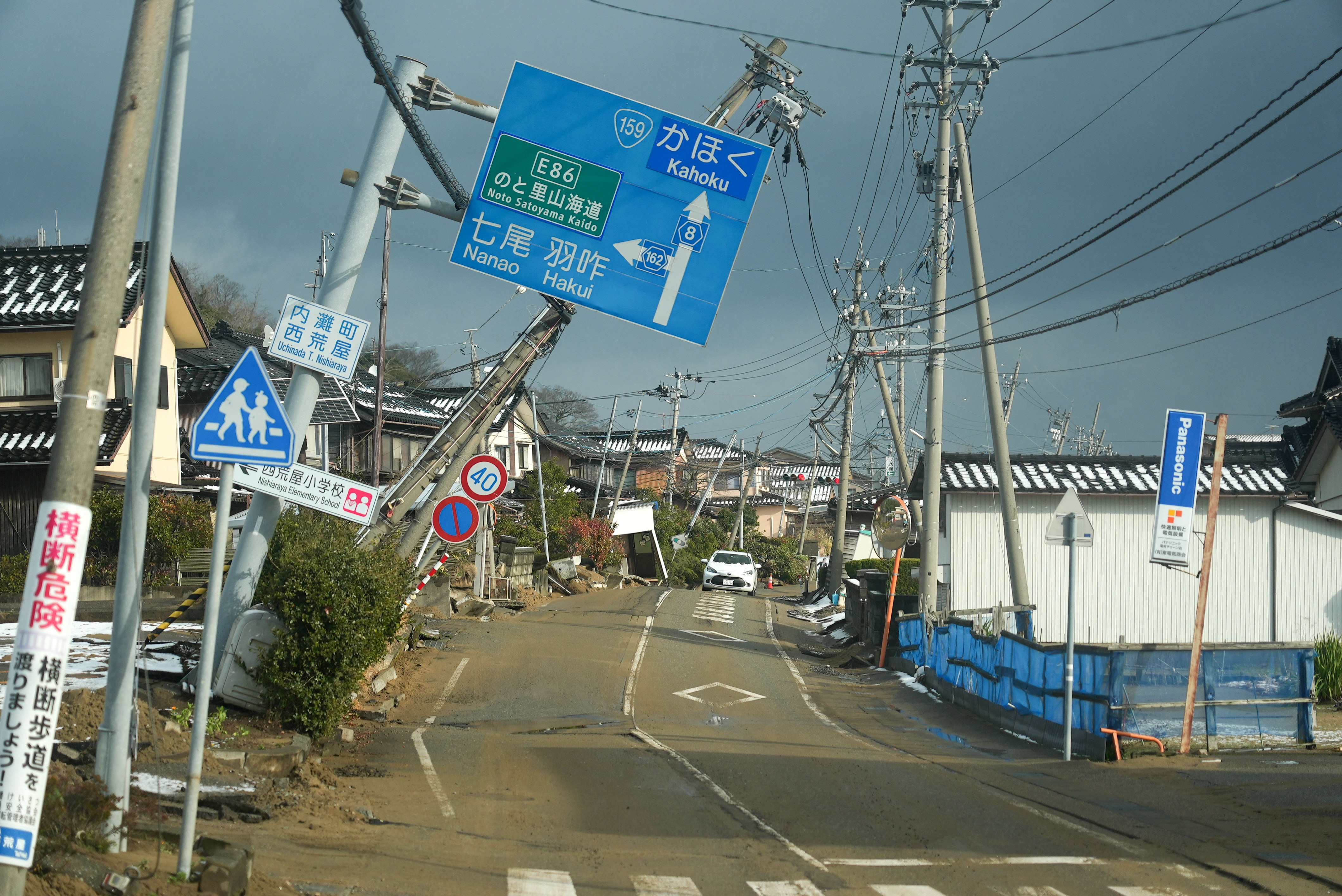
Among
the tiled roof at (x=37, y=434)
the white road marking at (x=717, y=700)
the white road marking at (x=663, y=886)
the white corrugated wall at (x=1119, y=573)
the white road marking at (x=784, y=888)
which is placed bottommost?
the white road marking at (x=717, y=700)

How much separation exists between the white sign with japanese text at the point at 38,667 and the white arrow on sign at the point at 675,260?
6397mm

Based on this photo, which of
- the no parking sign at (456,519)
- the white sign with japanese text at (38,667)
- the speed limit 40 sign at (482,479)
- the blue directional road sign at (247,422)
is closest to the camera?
the white sign with japanese text at (38,667)

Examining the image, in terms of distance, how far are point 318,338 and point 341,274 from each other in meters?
0.91

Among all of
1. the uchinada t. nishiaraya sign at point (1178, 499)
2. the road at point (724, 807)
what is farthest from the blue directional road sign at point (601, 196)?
the uchinada t. nishiaraya sign at point (1178, 499)

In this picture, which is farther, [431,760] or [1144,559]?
[1144,559]

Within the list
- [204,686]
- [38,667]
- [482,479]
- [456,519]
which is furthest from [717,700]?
[38,667]

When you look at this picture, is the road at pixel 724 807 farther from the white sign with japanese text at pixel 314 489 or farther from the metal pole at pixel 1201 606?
the white sign with japanese text at pixel 314 489

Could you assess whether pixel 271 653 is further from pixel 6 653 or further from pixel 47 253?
pixel 47 253

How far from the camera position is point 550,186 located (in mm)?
10375

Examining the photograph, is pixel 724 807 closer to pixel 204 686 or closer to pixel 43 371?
pixel 204 686

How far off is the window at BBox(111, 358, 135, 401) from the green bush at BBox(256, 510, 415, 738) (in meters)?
16.1

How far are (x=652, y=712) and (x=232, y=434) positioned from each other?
993 centimetres

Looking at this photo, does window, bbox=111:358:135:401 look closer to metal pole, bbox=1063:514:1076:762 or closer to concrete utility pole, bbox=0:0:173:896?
concrete utility pole, bbox=0:0:173:896

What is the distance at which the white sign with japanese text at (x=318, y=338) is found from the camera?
9812 millimetres
